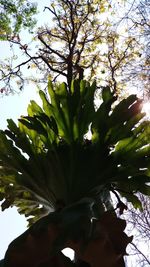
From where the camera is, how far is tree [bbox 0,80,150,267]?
2686mm

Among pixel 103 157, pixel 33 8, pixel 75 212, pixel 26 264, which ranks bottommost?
pixel 26 264

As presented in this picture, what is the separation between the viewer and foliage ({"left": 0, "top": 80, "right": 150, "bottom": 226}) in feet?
9.02

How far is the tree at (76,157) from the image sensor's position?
269 cm

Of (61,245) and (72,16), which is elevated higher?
(72,16)

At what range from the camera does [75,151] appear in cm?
287

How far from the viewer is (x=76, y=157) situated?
2.83 m

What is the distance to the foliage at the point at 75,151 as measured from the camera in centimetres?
275

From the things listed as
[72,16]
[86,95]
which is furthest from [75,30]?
[86,95]

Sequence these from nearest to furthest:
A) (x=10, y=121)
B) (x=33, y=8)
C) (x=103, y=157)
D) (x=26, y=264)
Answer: (x=26, y=264) < (x=103, y=157) < (x=10, y=121) < (x=33, y=8)

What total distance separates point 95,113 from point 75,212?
3.20 feet

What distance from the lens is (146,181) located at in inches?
117

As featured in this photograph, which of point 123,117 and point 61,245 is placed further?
point 123,117

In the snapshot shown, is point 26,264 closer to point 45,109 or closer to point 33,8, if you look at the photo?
point 45,109

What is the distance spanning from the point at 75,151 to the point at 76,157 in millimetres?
62
